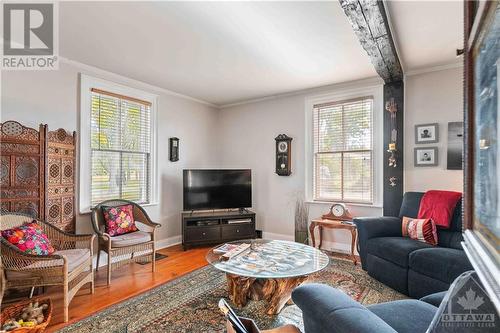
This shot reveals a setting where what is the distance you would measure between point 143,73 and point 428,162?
3.95m

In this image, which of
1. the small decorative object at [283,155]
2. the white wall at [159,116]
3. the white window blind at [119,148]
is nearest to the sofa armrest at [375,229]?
the small decorative object at [283,155]

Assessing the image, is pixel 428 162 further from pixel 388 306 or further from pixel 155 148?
pixel 155 148

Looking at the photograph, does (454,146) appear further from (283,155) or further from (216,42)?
(216,42)

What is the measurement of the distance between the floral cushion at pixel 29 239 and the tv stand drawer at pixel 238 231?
7.75 feet

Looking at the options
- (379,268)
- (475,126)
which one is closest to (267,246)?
(379,268)

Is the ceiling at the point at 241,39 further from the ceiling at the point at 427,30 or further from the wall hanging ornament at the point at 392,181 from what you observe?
the wall hanging ornament at the point at 392,181

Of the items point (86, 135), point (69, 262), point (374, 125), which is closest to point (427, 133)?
point (374, 125)

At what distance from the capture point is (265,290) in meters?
2.28

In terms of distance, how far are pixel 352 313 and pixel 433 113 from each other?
128 inches

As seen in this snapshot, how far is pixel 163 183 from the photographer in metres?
4.37

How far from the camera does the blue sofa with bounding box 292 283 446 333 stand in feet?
3.54

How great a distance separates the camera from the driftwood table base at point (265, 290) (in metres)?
2.24

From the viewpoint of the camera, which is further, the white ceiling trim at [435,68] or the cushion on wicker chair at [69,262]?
the white ceiling trim at [435,68]

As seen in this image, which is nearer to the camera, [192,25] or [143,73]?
[192,25]
